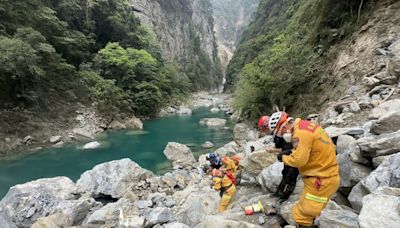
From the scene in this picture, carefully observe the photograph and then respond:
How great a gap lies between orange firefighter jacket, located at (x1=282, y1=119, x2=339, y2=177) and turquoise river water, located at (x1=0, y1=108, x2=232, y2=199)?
10436 mm

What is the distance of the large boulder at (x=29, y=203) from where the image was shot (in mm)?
8031

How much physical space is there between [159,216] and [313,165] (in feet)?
12.7

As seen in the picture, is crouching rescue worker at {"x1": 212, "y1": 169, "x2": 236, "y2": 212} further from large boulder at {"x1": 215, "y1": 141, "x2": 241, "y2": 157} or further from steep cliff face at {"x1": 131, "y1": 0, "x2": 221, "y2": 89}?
steep cliff face at {"x1": 131, "y1": 0, "x2": 221, "y2": 89}

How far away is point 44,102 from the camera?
834 inches

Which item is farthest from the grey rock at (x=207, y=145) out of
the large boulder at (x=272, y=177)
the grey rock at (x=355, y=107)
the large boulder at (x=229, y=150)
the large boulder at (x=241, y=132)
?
the large boulder at (x=272, y=177)

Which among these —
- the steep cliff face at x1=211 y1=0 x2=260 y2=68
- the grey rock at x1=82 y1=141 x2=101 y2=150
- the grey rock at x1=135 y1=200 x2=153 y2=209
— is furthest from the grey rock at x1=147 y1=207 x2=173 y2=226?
the steep cliff face at x1=211 y1=0 x2=260 y2=68

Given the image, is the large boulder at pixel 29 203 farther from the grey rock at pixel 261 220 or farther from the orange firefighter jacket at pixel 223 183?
the grey rock at pixel 261 220

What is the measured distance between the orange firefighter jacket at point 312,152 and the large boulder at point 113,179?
6986mm

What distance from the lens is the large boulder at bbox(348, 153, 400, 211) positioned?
3.26 meters

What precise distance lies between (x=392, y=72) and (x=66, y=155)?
15.1 metres

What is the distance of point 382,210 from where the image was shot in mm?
2746

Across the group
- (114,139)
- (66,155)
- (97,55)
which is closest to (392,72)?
(66,155)

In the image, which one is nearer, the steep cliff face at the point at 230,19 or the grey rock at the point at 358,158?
the grey rock at the point at 358,158

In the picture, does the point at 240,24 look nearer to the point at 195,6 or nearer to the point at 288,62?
the point at 195,6
